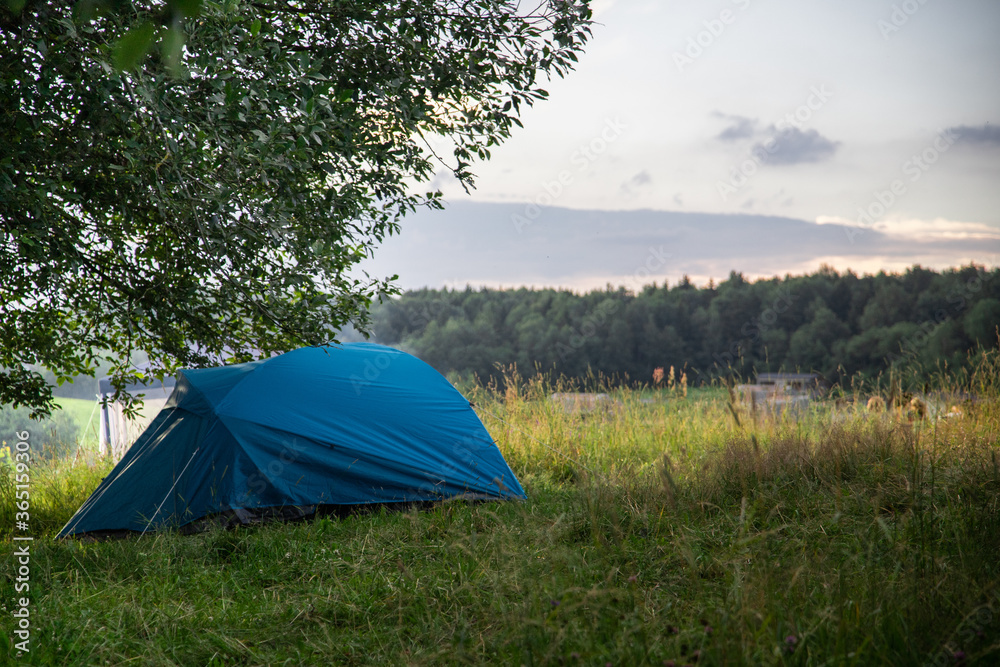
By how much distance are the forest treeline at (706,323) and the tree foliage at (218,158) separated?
98.9 feet

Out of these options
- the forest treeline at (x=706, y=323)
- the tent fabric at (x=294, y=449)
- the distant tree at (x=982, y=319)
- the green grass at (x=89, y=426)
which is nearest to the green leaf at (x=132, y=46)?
the tent fabric at (x=294, y=449)

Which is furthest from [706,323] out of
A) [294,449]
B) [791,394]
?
[294,449]

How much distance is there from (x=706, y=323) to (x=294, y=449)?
39483 mm

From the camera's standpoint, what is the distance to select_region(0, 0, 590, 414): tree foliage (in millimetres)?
3795

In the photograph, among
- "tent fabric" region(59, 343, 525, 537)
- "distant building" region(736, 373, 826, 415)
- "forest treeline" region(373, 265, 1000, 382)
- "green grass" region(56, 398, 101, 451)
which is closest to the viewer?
"tent fabric" region(59, 343, 525, 537)

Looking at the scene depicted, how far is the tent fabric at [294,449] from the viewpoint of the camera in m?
4.55

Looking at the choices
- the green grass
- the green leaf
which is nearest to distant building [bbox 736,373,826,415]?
the green leaf

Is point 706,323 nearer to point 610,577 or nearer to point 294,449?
point 294,449

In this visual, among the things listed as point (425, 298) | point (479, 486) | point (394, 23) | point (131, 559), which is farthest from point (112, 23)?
point (425, 298)

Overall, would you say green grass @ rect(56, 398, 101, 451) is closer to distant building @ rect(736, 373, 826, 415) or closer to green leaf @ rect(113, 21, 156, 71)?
green leaf @ rect(113, 21, 156, 71)

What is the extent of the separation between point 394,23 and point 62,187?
2.68m

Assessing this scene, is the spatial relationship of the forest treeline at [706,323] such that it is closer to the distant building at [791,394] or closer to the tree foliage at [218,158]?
the distant building at [791,394]

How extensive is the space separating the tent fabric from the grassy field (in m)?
0.33

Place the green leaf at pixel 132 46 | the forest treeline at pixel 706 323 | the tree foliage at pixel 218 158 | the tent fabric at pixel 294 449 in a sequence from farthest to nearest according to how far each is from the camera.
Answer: the forest treeline at pixel 706 323 < the tent fabric at pixel 294 449 < the tree foliage at pixel 218 158 < the green leaf at pixel 132 46
